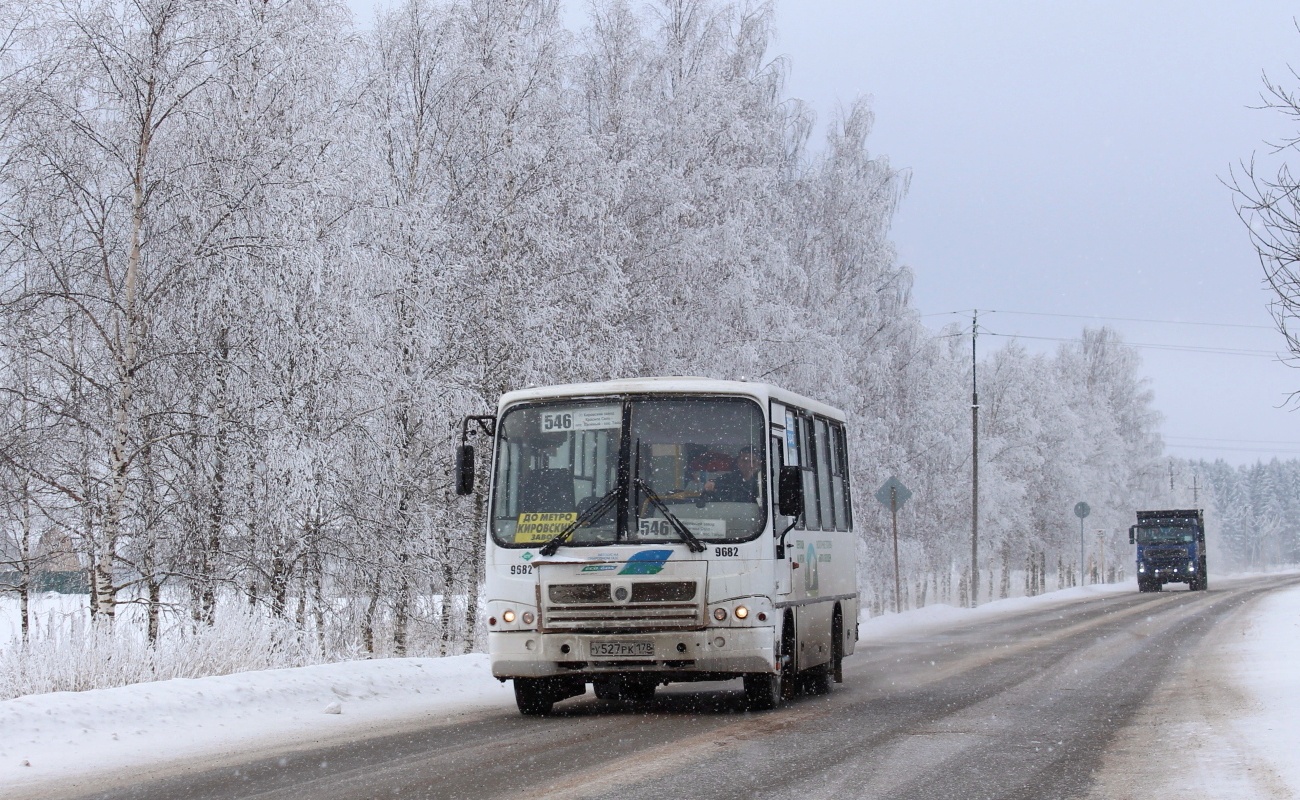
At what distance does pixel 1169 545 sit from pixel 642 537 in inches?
1991

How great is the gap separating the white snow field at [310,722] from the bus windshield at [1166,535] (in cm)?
4294

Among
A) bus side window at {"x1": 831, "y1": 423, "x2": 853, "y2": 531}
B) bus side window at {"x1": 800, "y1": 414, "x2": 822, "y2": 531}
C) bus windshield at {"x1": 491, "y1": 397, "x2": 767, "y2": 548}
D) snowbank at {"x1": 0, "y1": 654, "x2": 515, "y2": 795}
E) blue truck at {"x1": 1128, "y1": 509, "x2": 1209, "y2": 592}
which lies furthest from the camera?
blue truck at {"x1": 1128, "y1": 509, "x2": 1209, "y2": 592}

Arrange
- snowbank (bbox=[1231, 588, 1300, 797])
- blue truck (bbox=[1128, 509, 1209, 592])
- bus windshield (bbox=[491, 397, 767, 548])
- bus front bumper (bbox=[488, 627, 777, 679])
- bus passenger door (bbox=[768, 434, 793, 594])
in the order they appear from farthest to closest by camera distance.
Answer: blue truck (bbox=[1128, 509, 1209, 592])
bus passenger door (bbox=[768, 434, 793, 594])
bus windshield (bbox=[491, 397, 767, 548])
bus front bumper (bbox=[488, 627, 777, 679])
snowbank (bbox=[1231, 588, 1300, 797])

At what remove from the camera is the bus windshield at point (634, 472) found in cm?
1262

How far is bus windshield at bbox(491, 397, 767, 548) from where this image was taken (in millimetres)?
12617

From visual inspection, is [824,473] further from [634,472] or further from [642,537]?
[642,537]

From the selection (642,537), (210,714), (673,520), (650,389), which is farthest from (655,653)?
(210,714)

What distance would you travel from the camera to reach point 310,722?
12156 millimetres

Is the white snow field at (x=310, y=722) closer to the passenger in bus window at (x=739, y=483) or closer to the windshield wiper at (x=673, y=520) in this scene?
the windshield wiper at (x=673, y=520)

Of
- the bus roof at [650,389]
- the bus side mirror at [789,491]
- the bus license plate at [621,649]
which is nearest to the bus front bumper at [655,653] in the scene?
the bus license plate at [621,649]

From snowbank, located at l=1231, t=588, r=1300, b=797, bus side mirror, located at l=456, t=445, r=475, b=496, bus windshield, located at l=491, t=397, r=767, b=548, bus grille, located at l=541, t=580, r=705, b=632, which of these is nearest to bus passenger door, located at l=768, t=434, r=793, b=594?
bus windshield, located at l=491, t=397, r=767, b=548

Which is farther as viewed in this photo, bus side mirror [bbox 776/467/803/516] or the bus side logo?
bus side mirror [bbox 776/467/803/516]

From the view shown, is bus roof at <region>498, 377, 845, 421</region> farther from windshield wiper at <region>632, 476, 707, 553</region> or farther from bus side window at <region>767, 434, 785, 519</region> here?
windshield wiper at <region>632, 476, 707, 553</region>

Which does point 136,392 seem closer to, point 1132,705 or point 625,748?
point 625,748
